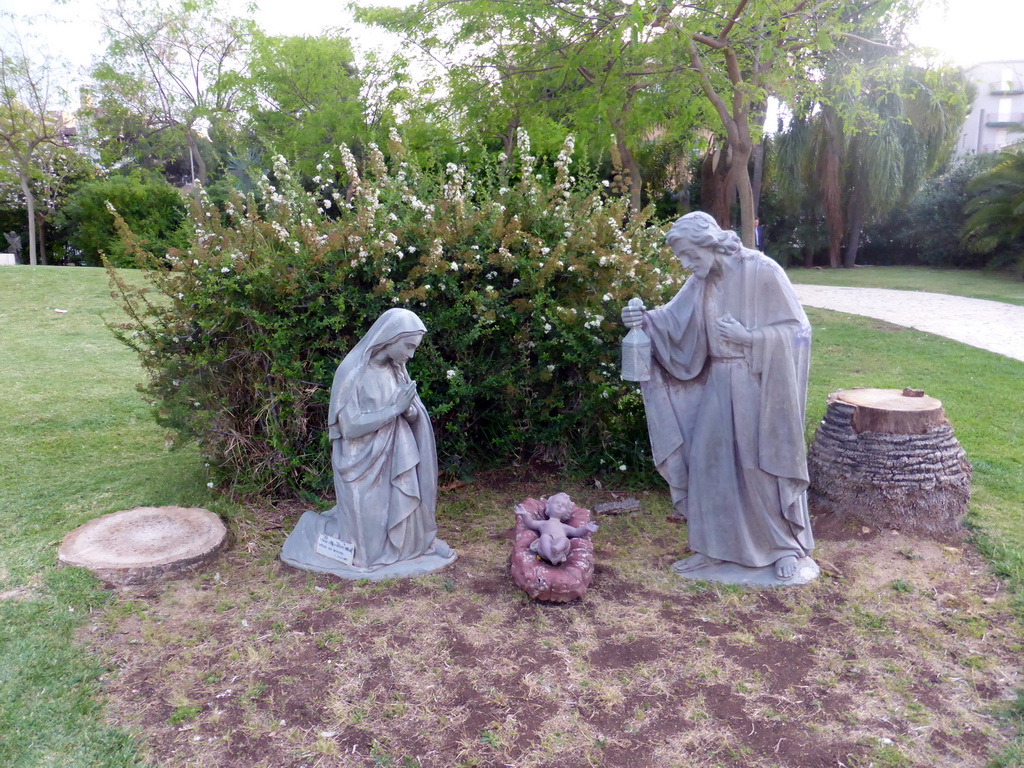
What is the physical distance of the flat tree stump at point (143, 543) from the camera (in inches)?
169

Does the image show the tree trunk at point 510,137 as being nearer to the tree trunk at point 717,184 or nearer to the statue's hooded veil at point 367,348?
the tree trunk at point 717,184

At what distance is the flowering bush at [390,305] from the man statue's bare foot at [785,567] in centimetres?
189

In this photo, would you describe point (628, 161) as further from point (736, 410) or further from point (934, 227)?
point (934, 227)

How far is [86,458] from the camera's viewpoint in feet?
21.7

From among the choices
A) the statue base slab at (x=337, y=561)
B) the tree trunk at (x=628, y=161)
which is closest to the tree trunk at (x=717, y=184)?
the tree trunk at (x=628, y=161)

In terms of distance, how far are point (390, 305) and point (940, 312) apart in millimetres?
12900

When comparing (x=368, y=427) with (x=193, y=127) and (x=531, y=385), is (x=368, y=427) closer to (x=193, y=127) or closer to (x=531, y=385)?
(x=531, y=385)

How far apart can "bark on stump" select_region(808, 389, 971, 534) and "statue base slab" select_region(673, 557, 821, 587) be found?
0.95 meters

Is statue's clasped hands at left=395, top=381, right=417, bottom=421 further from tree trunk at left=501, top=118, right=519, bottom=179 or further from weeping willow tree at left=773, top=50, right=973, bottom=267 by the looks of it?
weeping willow tree at left=773, top=50, right=973, bottom=267

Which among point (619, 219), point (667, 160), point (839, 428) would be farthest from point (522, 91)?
point (667, 160)

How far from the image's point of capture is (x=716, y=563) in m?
4.40

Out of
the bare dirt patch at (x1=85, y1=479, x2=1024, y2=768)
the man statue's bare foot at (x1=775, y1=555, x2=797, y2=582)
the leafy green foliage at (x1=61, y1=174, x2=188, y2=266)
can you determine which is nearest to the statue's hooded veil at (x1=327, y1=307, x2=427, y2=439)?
the bare dirt patch at (x1=85, y1=479, x2=1024, y2=768)

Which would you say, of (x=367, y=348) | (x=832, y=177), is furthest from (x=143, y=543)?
(x=832, y=177)

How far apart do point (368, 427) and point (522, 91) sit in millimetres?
7947
